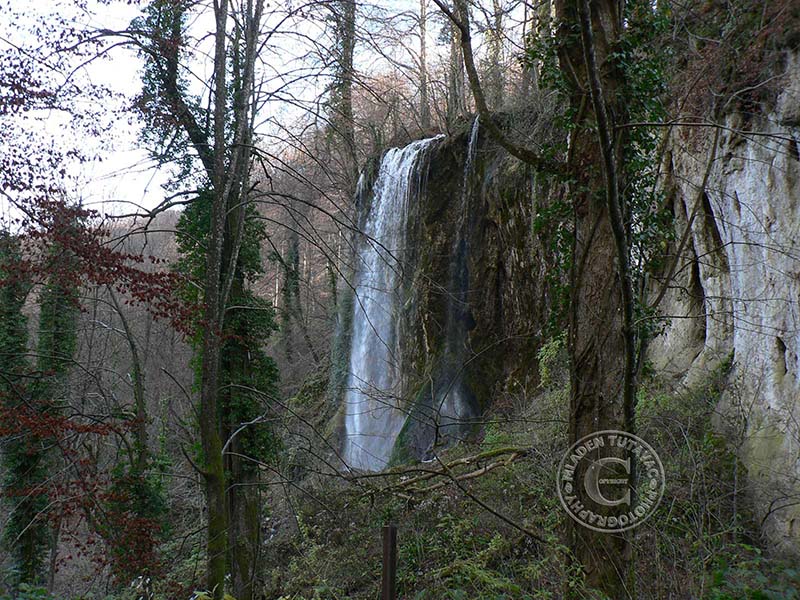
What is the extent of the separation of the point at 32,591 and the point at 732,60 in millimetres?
7995

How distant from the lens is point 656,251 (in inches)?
216

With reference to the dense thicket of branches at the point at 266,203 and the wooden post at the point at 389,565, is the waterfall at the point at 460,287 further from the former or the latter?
the wooden post at the point at 389,565

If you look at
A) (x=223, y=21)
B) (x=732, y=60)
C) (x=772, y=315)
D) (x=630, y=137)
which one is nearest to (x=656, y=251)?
(x=630, y=137)

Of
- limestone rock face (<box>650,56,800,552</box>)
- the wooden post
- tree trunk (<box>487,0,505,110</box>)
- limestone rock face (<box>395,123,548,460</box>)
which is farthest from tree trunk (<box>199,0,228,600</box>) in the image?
tree trunk (<box>487,0,505,110</box>)

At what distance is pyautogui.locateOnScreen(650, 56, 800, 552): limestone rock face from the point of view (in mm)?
5938

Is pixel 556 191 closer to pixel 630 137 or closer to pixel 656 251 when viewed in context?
pixel 656 251

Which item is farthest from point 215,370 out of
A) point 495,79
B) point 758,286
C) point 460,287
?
point 495,79

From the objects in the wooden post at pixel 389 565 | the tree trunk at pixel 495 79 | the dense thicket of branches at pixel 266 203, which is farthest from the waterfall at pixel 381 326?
the wooden post at pixel 389 565

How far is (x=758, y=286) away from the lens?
22.0ft

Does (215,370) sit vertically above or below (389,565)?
above

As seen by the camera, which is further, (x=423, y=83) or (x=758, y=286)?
(x=758, y=286)

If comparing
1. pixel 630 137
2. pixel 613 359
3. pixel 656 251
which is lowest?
pixel 613 359

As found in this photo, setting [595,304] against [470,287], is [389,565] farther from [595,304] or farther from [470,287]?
[470,287]

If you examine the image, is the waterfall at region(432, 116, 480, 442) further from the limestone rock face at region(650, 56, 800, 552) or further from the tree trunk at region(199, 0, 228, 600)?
the tree trunk at region(199, 0, 228, 600)
